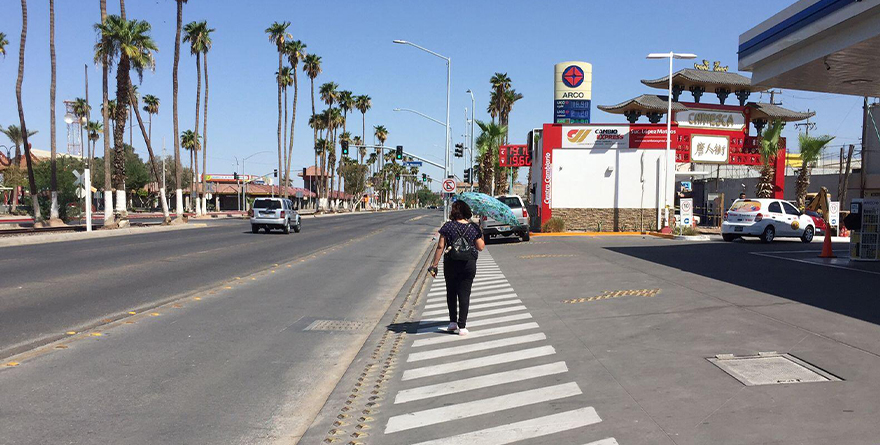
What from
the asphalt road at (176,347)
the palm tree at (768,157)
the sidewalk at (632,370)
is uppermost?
the palm tree at (768,157)

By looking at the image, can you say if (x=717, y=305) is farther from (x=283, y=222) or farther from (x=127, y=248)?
(x=283, y=222)

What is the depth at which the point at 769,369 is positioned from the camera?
6.34m

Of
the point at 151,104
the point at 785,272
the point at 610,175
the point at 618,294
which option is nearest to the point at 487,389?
the point at 618,294

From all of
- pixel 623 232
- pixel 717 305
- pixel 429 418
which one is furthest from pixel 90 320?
pixel 623 232

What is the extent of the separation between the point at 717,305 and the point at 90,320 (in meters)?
9.33

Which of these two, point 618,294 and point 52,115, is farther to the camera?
point 52,115

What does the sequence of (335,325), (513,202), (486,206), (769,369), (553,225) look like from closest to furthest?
(769,369), (335,325), (486,206), (513,202), (553,225)

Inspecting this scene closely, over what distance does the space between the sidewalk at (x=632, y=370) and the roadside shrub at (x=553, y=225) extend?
22.4m

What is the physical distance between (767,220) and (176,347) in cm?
2271

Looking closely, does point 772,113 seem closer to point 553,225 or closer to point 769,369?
point 553,225

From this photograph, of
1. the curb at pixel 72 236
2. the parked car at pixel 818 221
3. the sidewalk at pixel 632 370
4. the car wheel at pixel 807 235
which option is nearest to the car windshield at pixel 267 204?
the curb at pixel 72 236

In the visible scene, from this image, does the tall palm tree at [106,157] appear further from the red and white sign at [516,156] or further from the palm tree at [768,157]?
the palm tree at [768,157]

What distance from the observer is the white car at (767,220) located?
24625 mm

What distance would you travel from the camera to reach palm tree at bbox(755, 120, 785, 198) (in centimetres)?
3747
